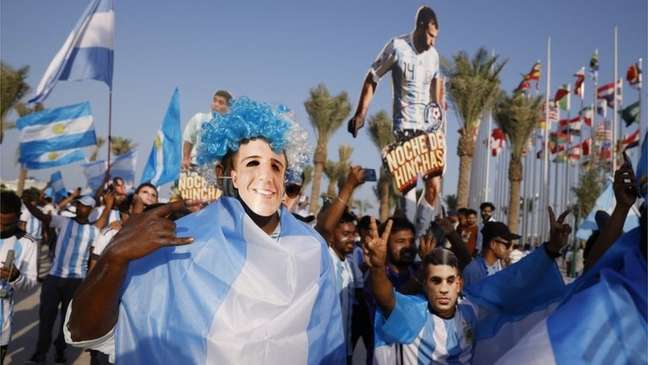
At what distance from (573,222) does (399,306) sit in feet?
105

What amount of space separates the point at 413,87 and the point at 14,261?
24.1ft

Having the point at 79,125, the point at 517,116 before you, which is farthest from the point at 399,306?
the point at 517,116

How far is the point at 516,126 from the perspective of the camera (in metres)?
28.2

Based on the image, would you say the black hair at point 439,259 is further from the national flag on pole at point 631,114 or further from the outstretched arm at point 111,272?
the national flag on pole at point 631,114

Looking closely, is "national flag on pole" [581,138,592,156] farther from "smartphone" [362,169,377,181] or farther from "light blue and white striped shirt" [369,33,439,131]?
"smartphone" [362,169,377,181]

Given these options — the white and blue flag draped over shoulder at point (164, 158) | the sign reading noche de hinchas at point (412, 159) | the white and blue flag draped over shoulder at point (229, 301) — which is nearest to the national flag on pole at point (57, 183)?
the white and blue flag draped over shoulder at point (164, 158)

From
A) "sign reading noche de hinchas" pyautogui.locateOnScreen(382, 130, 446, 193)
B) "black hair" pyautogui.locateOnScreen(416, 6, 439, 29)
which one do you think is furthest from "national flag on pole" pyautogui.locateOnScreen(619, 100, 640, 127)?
"sign reading noche de hinchas" pyautogui.locateOnScreen(382, 130, 446, 193)

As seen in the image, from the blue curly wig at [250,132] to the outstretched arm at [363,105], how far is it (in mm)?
6483

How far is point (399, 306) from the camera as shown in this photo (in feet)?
10.5

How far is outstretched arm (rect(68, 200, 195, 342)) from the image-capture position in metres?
2.18

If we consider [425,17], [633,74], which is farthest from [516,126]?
[425,17]

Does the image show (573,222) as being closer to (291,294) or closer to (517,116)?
(517,116)

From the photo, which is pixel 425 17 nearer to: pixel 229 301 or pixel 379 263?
pixel 379 263

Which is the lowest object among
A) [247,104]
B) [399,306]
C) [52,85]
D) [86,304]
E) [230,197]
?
[399,306]
